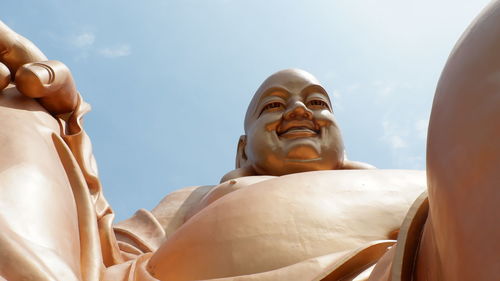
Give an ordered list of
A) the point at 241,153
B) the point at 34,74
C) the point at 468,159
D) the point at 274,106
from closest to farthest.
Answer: the point at 468,159 → the point at 34,74 → the point at 274,106 → the point at 241,153

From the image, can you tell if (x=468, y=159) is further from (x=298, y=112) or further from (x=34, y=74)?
(x=298, y=112)

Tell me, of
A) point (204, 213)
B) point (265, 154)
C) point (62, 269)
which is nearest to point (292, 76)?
point (265, 154)

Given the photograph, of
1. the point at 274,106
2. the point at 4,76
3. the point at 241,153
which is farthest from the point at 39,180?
the point at 241,153

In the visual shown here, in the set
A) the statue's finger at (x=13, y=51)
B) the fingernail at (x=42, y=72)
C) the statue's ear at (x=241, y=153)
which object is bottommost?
the statue's ear at (x=241, y=153)

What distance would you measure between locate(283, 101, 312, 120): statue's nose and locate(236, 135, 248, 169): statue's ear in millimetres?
663

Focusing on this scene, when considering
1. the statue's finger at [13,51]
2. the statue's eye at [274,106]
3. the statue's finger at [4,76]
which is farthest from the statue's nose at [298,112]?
the statue's finger at [4,76]

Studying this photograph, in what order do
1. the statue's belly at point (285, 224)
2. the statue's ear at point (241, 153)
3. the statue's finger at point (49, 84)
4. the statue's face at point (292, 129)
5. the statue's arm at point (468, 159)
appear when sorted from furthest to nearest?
1. the statue's ear at point (241, 153)
2. the statue's face at point (292, 129)
3. the statue's finger at point (49, 84)
4. the statue's belly at point (285, 224)
5. the statue's arm at point (468, 159)

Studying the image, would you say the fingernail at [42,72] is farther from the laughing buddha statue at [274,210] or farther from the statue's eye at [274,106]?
the statue's eye at [274,106]

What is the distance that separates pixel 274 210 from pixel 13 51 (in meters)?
1.22

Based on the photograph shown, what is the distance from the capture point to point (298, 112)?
143 inches

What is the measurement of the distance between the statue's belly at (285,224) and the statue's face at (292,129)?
1.00 m

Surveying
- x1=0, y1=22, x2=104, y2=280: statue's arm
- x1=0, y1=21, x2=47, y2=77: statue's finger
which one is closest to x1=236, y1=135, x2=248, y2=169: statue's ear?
x1=0, y1=22, x2=104, y2=280: statue's arm

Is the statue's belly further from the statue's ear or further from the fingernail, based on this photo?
the statue's ear

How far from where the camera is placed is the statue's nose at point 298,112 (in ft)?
11.9
